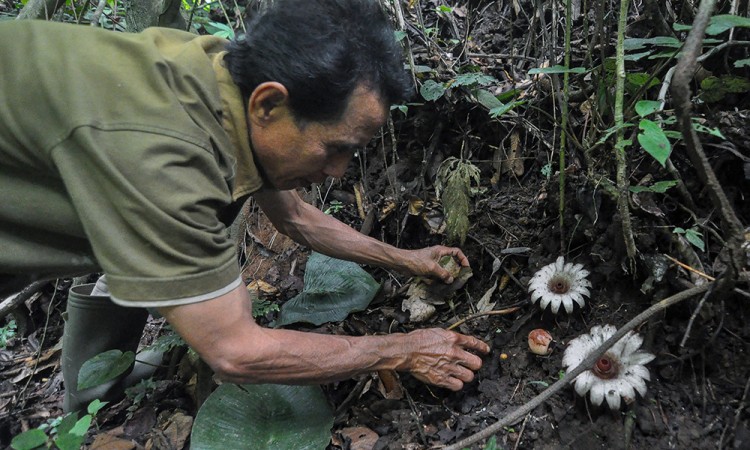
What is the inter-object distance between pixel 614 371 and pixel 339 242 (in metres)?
1.27

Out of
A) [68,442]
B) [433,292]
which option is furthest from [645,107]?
[68,442]

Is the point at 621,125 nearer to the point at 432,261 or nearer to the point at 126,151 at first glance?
the point at 432,261

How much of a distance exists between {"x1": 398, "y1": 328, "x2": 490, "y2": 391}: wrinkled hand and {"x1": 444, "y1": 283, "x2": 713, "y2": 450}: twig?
34cm

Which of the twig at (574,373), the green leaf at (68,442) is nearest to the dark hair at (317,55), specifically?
the twig at (574,373)

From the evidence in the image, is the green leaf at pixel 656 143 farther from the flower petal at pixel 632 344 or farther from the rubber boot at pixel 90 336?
the rubber boot at pixel 90 336

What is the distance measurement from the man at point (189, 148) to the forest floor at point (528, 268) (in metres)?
0.39

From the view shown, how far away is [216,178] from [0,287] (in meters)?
1.12

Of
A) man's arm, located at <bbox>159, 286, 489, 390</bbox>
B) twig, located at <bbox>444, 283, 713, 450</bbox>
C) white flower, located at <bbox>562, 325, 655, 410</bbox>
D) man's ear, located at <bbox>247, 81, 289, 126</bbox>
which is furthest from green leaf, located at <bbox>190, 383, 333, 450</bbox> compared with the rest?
man's ear, located at <bbox>247, 81, 289, 126</bbox>

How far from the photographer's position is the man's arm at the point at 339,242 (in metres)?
2.41

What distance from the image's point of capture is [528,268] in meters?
2.37

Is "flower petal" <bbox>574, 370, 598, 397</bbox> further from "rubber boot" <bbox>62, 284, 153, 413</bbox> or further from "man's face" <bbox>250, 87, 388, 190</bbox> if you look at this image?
"rubber boot" <bbox>62, 284, 153, 413</bbox>

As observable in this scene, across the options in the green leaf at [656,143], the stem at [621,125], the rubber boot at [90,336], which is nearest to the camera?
the green leaf at [656,143]

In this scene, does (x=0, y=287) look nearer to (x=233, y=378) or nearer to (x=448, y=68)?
(x=233, y=378)

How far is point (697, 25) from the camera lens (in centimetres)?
115
